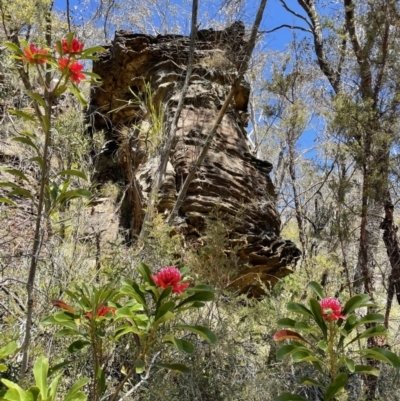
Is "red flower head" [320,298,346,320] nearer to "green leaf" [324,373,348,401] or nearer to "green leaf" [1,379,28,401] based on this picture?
"green leaf" [324,373,348,401]

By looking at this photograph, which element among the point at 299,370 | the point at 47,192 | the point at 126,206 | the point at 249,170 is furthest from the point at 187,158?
the point at 47,192

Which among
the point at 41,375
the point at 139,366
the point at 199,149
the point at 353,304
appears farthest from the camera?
the point at 199,149

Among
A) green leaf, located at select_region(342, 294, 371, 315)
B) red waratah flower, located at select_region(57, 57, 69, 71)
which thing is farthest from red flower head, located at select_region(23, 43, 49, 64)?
green leaf, located at select_region(342, 294, 371, 315)

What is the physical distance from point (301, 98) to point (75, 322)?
18.3 ft

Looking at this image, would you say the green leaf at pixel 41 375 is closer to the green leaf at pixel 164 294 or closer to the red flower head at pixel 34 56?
the green leaf at pixel 164 294

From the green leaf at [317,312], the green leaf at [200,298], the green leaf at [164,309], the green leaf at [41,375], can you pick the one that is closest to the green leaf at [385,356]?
the green leaf at [317,312]

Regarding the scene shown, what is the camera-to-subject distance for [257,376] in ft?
9.00

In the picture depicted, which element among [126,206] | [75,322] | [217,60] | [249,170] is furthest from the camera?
[126,206]

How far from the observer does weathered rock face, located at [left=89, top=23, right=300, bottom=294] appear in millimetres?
5074

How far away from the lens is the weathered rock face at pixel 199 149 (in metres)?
5.07

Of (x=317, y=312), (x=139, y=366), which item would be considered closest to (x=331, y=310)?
(x=317, y=312)

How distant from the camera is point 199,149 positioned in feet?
16.9

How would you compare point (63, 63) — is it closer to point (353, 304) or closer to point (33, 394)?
point (33, 394)

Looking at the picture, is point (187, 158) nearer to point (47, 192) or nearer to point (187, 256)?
point (187, 256)
